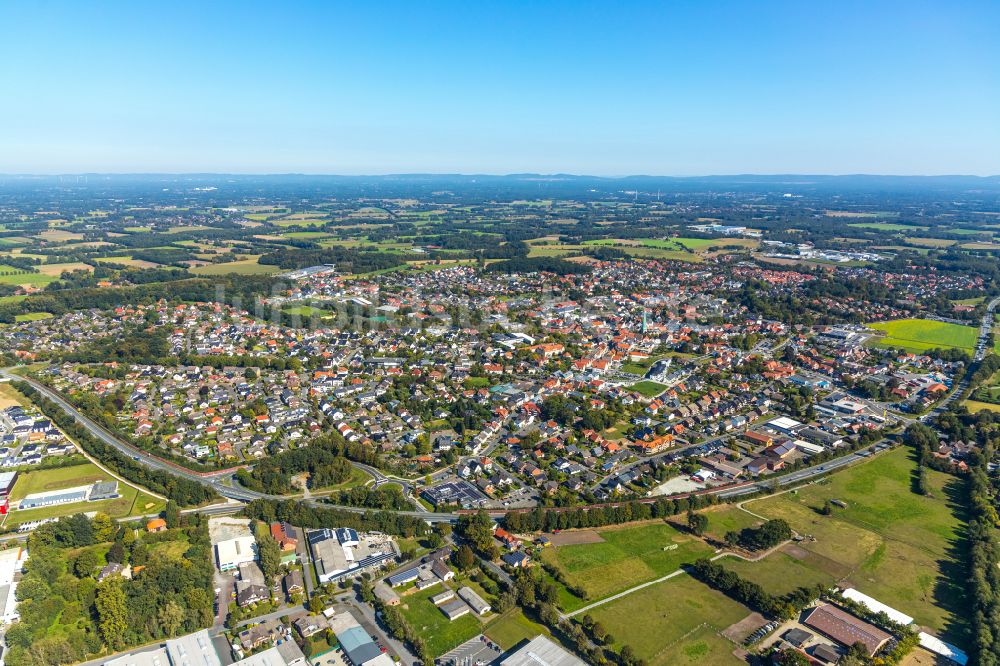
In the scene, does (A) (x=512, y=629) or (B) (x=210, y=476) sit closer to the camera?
(A) (x=512, y=629)

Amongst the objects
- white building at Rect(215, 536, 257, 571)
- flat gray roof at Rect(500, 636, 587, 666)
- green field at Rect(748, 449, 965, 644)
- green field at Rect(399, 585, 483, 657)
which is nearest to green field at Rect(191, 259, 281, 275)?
white building at Rect(215, 536, 257, 571)

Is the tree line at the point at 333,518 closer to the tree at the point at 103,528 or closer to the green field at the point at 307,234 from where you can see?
the tree at the point at 103,528

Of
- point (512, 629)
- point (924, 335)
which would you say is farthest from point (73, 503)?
point (924, 335)

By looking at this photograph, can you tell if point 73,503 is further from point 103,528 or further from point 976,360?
point 976,360

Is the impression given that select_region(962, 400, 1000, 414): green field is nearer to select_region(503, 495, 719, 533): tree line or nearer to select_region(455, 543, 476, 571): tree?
select_region(503, 495, 719, 533): tree line

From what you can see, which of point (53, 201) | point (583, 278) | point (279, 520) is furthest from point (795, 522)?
point (53, 201)
